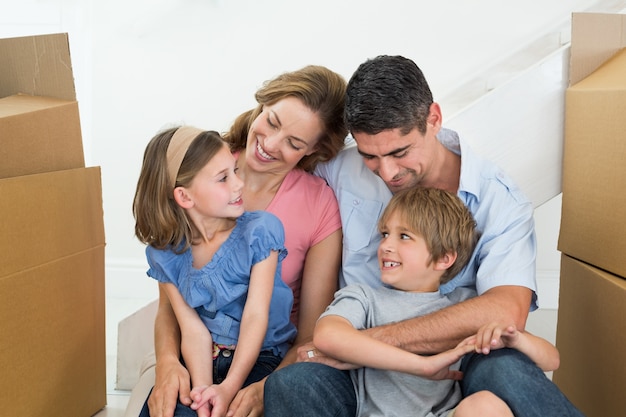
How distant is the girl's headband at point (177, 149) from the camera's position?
167 centimetres

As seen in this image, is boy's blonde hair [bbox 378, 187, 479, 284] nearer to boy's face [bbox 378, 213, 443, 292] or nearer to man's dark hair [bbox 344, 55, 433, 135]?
boy's face [bbox 378, 213, 443, 292]

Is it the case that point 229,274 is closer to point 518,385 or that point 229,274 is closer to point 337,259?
point 337,259

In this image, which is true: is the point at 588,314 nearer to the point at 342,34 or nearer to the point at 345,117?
the point at 345,117

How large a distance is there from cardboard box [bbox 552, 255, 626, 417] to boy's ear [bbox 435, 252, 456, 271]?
316mm

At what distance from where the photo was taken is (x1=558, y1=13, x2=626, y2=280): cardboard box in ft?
5.33

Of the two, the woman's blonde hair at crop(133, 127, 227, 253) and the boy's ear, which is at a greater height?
the woman's blonde hair at crop(133, 127, 227, 253)

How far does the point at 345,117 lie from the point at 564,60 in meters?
0.56

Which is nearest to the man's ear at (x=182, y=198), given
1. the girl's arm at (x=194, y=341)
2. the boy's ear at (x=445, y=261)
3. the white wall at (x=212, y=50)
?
the girl's arm at (x=194, y=341)

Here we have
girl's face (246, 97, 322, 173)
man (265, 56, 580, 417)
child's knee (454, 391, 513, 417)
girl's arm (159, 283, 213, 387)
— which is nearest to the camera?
child's knee (454, 391, 513, 417)

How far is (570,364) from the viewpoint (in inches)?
74.2

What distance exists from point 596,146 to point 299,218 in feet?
2.14

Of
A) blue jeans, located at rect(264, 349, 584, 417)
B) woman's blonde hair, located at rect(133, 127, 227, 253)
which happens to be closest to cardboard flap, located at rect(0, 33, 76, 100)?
woman's blonde hair, located at rect(133, 127, 227, 253)

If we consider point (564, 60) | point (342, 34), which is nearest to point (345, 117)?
point (564, 60)

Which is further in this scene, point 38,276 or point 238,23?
point 238,23
